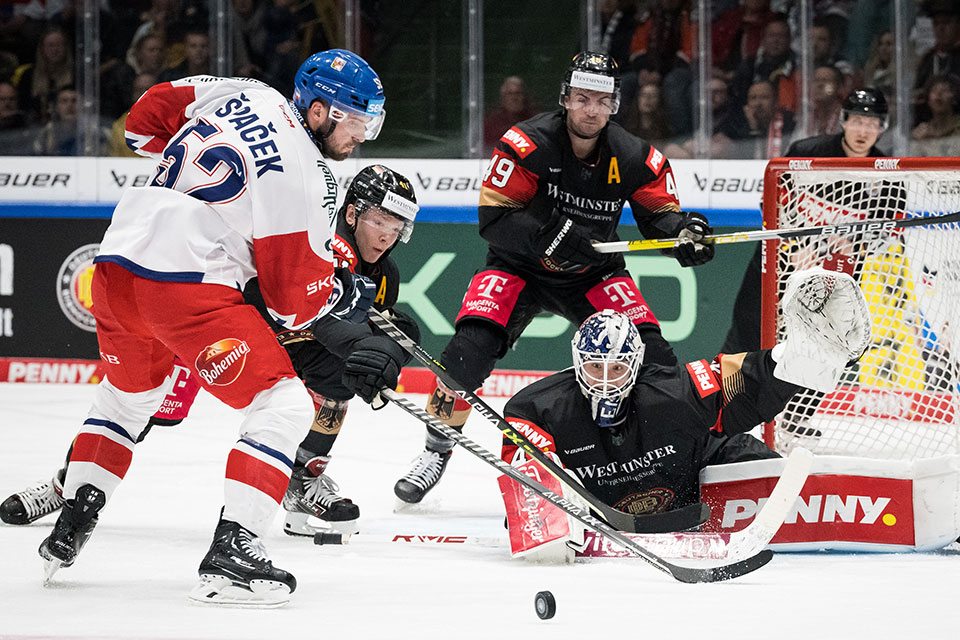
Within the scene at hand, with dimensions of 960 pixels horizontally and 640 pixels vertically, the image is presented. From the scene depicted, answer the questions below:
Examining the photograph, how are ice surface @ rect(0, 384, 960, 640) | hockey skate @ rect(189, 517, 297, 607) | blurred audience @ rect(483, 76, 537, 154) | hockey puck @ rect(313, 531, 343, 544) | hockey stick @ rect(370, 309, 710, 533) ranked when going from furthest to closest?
blurred audience @ rect(483, 76, 537, 154)
hockey puck @ rect(313, 531, 343, 544)
hockey stick @ rect(370, 309, 710, 533)
hockey skate @ rect(189, 517, 297, 607)
ice surface @ rect(0, 384, 960, 640)

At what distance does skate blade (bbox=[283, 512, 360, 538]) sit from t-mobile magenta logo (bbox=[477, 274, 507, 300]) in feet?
2.66

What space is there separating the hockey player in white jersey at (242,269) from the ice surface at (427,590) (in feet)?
0.53

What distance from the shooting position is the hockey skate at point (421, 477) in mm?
3973

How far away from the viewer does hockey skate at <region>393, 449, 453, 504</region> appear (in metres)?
3.97

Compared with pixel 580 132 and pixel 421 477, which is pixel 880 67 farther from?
pixel 421 477

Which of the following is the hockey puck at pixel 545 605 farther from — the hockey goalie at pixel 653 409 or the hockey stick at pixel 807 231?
the hockey stick at pixel 807 231

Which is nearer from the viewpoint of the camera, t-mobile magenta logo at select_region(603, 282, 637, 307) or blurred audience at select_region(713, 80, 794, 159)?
t-mobile magenta logo at select_region(603, 282, 637, 307)

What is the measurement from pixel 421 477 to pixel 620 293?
82cm

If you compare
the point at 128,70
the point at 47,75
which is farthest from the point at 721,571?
the point at 47,75

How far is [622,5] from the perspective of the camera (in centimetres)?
657

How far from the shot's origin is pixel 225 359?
2.64 metres

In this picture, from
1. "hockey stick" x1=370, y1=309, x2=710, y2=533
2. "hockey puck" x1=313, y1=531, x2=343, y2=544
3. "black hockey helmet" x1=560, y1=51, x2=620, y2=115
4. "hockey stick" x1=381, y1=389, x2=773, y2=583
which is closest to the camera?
"hockey stick" x1=381, y1=389, x2=773, y2=583

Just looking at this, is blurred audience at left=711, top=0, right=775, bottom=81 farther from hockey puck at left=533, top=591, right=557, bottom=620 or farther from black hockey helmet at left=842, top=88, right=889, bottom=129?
hockey puck at left=533, top=591, right=557, bottom=620

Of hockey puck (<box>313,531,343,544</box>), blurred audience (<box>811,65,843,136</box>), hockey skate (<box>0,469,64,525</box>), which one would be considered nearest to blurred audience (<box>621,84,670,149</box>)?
blurred audience (<box>811,65,843,136</box>)
